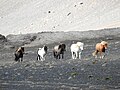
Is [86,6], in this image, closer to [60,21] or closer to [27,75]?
[60,21]

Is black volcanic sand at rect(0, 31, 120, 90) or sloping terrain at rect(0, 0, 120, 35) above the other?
sloping terrain at rect(0, 0, 120, 35)

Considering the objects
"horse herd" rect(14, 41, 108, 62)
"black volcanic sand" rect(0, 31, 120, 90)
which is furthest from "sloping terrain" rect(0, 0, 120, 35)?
"black volcanic sand" rect(0, 31, 120, 90)

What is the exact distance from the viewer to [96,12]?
63.1m

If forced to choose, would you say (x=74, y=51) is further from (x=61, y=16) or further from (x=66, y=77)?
(x=61, y=16)

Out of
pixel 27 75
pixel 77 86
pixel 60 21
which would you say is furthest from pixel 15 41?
pixel 77 86

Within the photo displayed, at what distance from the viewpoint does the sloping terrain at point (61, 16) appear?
192 ft

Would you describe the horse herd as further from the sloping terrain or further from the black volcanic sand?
the sloping terrain

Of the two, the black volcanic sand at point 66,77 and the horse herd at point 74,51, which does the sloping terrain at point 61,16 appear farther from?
the black volcanic sand at point 66,77

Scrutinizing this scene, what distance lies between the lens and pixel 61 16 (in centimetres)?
6619

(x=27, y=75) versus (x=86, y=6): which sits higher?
(x=86, y=6)

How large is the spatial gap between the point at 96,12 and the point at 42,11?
40.8 feet

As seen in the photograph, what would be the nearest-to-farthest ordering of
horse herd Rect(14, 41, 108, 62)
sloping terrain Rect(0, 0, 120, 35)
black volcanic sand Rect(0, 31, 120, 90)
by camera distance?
black volcanic sand Rect(0, 31, 120, 90), horse herd Rect(14, 41, 108, 62), sloping terrain Rect(0, 0, 120, 35)

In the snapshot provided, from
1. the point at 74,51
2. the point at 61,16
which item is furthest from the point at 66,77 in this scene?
the point at 61,16

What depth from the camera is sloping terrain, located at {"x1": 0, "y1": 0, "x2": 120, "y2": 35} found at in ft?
192
